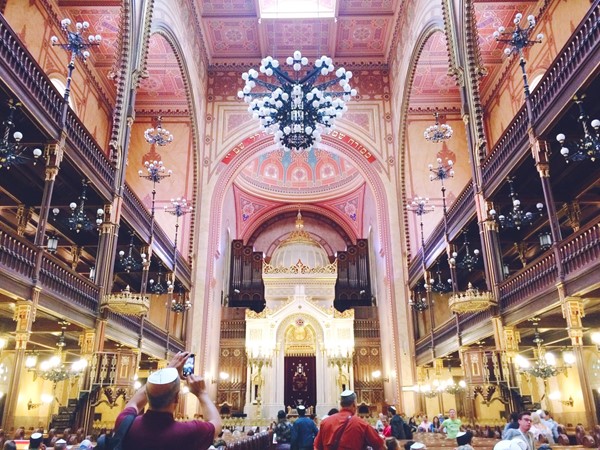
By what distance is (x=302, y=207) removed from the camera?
95.0ft

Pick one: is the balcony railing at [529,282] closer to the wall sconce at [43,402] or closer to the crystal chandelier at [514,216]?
the crystal chandelier at [514,216]

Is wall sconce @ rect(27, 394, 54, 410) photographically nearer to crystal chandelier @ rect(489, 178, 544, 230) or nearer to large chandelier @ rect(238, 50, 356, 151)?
large chandelier @ rect(238, 50, 356, 151)

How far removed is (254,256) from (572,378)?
55.4 feet

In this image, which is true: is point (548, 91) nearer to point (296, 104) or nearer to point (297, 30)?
point (296, 104)

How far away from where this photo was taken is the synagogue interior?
9.55 m

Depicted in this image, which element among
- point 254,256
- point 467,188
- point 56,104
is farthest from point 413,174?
point 56,104

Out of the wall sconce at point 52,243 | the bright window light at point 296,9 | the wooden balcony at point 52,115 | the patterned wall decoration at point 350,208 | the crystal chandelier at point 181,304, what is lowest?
the crystal chandelier at point 181,304

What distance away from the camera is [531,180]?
11.6 metres

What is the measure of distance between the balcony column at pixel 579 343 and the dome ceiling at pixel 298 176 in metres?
18.6

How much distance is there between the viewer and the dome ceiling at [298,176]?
27.2 m

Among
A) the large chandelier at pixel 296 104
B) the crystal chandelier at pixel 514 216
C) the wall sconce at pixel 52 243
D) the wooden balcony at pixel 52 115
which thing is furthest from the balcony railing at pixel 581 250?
the wall sconce at pixel 52 243

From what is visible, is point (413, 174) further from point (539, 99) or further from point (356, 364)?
point (539, 99)

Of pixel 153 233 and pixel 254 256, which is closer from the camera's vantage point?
pixel 153 233

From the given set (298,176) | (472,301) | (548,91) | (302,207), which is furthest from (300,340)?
(548,91)
